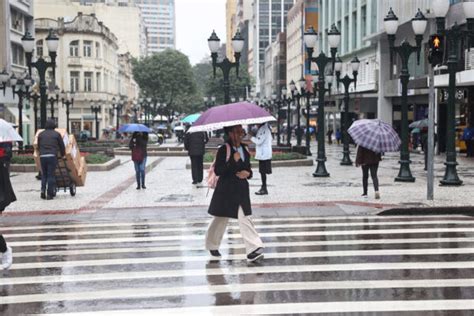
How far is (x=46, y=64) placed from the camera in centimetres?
2369

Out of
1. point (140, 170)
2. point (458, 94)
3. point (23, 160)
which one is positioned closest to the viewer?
point (140, 170)

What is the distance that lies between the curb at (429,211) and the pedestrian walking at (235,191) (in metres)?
5.68

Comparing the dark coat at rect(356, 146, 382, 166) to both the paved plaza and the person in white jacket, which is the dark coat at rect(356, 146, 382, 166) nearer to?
the paved plaza

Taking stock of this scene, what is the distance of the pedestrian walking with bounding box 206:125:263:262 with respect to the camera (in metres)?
9.57

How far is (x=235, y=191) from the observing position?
31.7 feet

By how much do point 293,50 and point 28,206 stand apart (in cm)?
8593

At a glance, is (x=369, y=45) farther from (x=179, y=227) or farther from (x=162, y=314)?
(x=162, y=314)

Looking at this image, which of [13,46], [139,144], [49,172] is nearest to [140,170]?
[139,144]

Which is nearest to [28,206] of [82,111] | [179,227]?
[179,227]

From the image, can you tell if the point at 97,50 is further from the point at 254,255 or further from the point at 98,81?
Result: the point at 254,255

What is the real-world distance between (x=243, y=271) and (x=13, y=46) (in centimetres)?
5293

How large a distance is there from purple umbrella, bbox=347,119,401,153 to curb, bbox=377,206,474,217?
147 cm

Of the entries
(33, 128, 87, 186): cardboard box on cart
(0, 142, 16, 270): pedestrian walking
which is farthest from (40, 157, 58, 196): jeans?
(0, 142, 16, 270): pedestrian walking

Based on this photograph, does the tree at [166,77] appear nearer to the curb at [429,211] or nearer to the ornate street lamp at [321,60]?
the ornate street lamp at [321,60]
